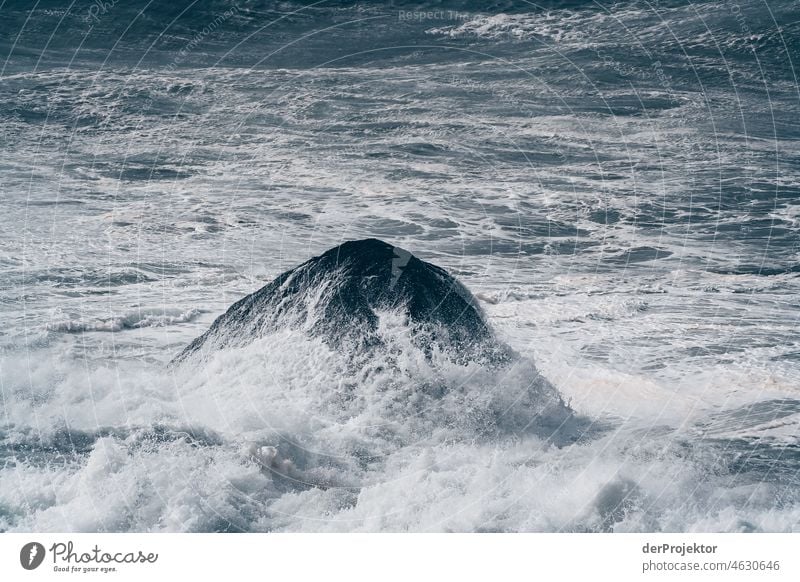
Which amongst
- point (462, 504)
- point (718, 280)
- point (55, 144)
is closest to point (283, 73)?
point (55, 144)

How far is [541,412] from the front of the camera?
1912cm

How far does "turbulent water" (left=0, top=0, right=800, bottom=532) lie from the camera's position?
17.2 m
